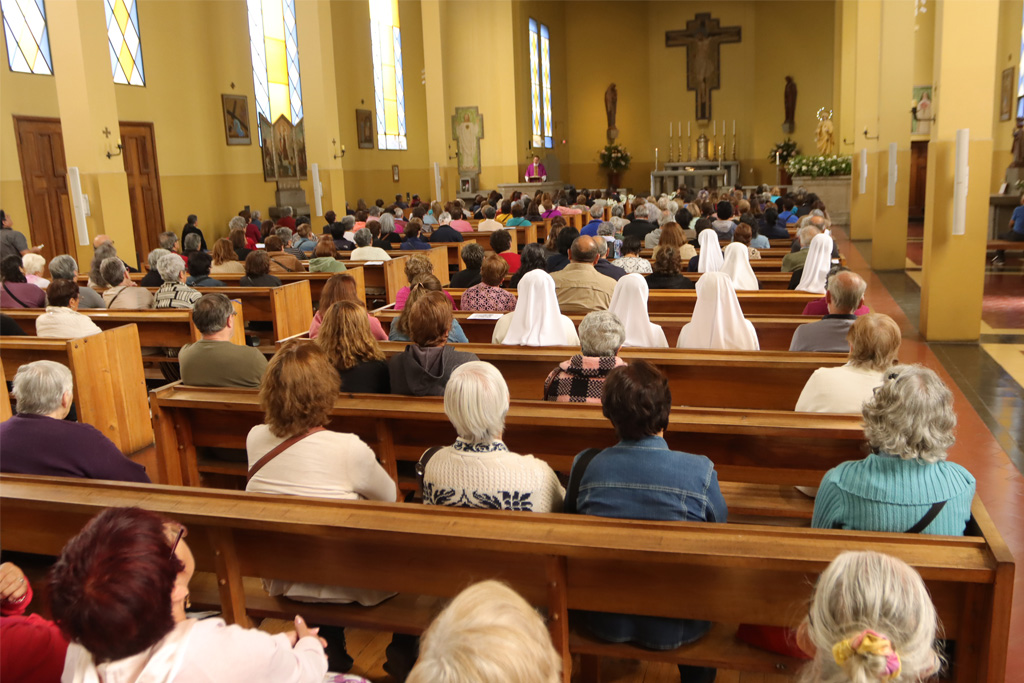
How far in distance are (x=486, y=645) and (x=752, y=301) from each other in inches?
201

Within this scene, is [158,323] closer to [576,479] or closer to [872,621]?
[576,479]

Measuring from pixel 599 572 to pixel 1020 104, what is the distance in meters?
15.5

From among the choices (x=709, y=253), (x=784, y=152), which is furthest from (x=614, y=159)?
(x=709, y=253)

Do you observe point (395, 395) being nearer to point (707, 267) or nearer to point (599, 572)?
point (599, 572)

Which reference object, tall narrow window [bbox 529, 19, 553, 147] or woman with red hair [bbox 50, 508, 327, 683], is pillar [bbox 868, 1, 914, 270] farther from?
tall narrow window [bbox 529, 19, 553, 147]

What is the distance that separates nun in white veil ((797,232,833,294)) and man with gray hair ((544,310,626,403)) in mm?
3362

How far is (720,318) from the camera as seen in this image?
15.3ft

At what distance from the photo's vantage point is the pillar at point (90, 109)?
10508mm

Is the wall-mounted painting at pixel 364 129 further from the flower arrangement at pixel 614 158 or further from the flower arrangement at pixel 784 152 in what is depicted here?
the flower arrangement at pixel 784 152

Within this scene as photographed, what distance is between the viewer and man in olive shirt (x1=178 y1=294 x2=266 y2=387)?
4012mm

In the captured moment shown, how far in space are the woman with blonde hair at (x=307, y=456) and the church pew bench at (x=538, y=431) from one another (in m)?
0.68

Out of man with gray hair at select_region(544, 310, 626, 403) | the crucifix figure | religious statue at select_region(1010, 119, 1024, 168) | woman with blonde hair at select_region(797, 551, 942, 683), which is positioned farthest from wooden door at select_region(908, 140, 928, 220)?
woman with blonde hair at select_region(797, 551, 942, 683)

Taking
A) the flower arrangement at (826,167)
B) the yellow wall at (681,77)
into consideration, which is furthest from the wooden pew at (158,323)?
the yellow wall at (681,77)

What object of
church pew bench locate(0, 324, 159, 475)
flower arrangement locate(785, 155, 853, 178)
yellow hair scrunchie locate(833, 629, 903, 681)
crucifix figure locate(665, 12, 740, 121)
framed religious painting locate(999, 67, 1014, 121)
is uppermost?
crucifix figure locate(665, 12, 740, 121)
